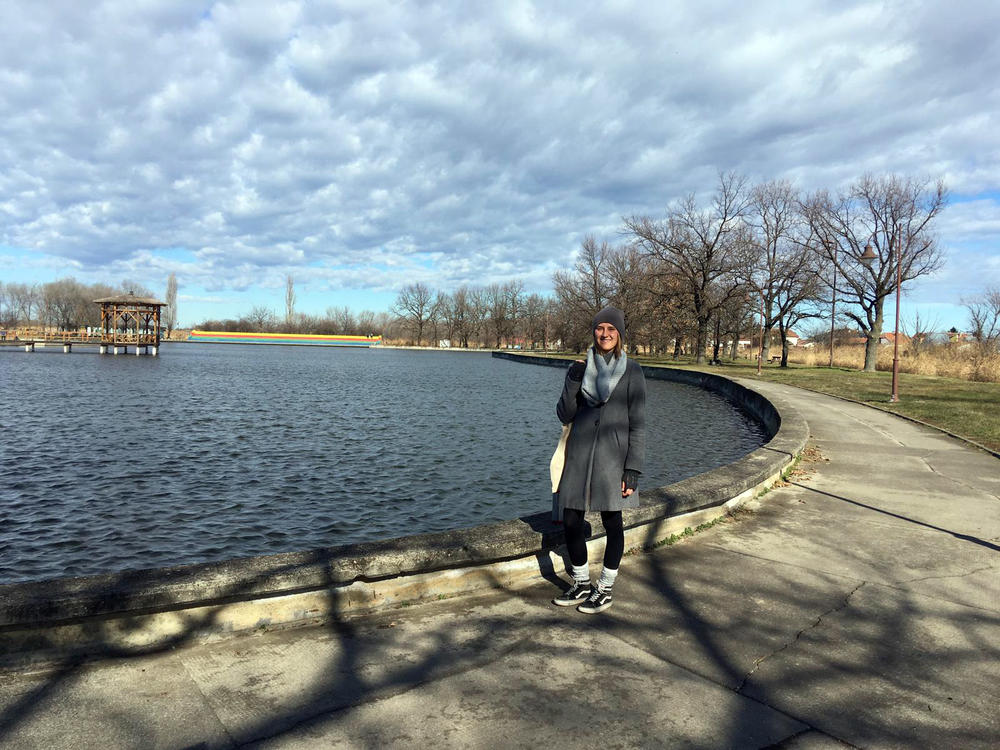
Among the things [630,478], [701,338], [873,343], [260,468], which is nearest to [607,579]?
[630,478]

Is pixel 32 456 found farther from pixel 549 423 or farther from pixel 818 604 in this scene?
pixel 818 604

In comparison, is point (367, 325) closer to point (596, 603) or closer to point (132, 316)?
point (132, 316)

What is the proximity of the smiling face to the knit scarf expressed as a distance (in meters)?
0.07

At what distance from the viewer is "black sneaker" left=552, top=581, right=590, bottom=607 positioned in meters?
4.08

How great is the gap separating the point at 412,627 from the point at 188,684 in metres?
1.22

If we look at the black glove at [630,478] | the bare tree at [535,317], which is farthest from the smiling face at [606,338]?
the bare tree at [535,317]

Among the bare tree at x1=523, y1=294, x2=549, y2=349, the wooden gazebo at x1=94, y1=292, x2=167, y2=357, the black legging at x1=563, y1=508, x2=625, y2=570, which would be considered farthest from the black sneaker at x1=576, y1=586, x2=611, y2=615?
the bare tree at x1=523, y1=294, x2=549, y2=349

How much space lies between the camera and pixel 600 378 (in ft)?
13.0

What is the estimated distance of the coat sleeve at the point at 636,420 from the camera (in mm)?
3977

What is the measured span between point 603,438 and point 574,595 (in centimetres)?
109

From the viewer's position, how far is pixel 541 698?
2938 mm

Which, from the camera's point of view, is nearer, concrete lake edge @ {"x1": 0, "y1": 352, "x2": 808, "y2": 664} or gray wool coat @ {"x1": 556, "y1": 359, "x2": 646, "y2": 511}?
concrete lake edge @ {"x1": 0, "y1": 352, "x2": 808, "y2": 664}

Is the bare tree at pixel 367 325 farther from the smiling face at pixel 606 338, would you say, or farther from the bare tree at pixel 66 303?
the smiling face at pixel 606 338

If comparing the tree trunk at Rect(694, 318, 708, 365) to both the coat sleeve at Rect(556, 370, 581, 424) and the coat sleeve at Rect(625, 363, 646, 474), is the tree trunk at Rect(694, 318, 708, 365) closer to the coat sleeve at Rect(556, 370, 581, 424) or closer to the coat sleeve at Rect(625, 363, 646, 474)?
the coat sleeve at Rect(625, 363, 646, 474)
